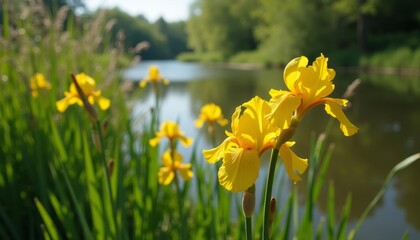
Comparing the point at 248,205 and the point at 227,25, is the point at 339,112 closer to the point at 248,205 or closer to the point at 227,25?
the point at 248,205

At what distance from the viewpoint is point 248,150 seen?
470 mm

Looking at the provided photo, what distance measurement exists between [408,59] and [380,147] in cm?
945

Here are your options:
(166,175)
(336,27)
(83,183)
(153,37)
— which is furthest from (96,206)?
(153,37)

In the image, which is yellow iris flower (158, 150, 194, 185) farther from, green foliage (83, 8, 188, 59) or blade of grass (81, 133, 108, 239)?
green foliage (83, 8, 188, 59)

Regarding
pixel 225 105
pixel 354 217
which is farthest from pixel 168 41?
pixel 354 217

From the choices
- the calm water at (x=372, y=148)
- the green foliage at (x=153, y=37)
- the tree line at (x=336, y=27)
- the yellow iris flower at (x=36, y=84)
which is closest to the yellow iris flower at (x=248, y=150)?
the calm water at (x=372, y=148)

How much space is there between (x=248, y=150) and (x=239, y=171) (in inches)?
1.5

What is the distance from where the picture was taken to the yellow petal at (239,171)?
439 mm

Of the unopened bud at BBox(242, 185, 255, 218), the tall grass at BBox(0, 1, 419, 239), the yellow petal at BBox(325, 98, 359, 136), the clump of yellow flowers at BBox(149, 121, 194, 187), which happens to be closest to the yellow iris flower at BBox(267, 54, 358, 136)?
the yellow petal at BBox(325, 98, 359, 136)

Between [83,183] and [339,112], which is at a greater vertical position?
[339,112]

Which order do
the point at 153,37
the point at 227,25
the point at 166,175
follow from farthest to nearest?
1. the point at 153,37
2. the point at 227,25
3. the point at 166,175

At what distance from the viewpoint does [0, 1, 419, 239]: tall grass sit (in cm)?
98

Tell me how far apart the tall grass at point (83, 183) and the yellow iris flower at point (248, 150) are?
0.36 meters

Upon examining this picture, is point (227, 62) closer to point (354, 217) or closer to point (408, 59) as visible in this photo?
point (408, 59)
